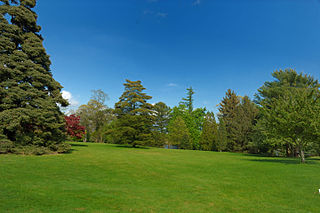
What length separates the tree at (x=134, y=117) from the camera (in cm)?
3092

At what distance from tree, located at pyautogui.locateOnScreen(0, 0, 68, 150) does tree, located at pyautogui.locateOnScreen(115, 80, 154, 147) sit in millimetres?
13853

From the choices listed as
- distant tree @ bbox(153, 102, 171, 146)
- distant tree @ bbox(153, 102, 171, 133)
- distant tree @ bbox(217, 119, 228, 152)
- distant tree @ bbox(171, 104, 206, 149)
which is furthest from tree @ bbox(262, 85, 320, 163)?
distant tree @ bbox(153, 102, 171, 133)

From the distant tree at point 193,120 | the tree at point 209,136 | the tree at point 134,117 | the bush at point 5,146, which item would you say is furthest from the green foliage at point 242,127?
the bush at point 5,146

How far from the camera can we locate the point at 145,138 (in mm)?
31109

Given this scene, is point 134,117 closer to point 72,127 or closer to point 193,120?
point 72,127

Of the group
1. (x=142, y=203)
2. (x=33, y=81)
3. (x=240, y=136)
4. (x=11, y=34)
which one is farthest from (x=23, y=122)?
(x=240, y=136)

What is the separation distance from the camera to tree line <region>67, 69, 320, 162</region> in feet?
59.7

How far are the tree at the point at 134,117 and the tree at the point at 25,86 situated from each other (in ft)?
45.4

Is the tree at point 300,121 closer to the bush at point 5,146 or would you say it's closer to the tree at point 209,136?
the tree at point 209,136

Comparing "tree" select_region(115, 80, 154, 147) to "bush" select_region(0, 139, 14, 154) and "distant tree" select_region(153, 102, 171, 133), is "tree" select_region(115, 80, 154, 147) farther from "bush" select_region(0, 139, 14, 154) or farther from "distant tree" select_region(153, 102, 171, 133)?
"distant tree" select_region(153, 102, 171, 133)

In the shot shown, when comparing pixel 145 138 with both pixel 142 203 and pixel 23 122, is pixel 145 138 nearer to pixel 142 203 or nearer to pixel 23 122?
pixel 23 122

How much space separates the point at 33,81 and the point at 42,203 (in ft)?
49.0

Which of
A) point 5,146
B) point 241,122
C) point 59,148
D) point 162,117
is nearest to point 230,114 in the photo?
point 241,122

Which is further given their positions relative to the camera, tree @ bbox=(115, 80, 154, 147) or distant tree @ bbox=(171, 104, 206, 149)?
distant tree @ bbox=(171, 104, 206, 149)
